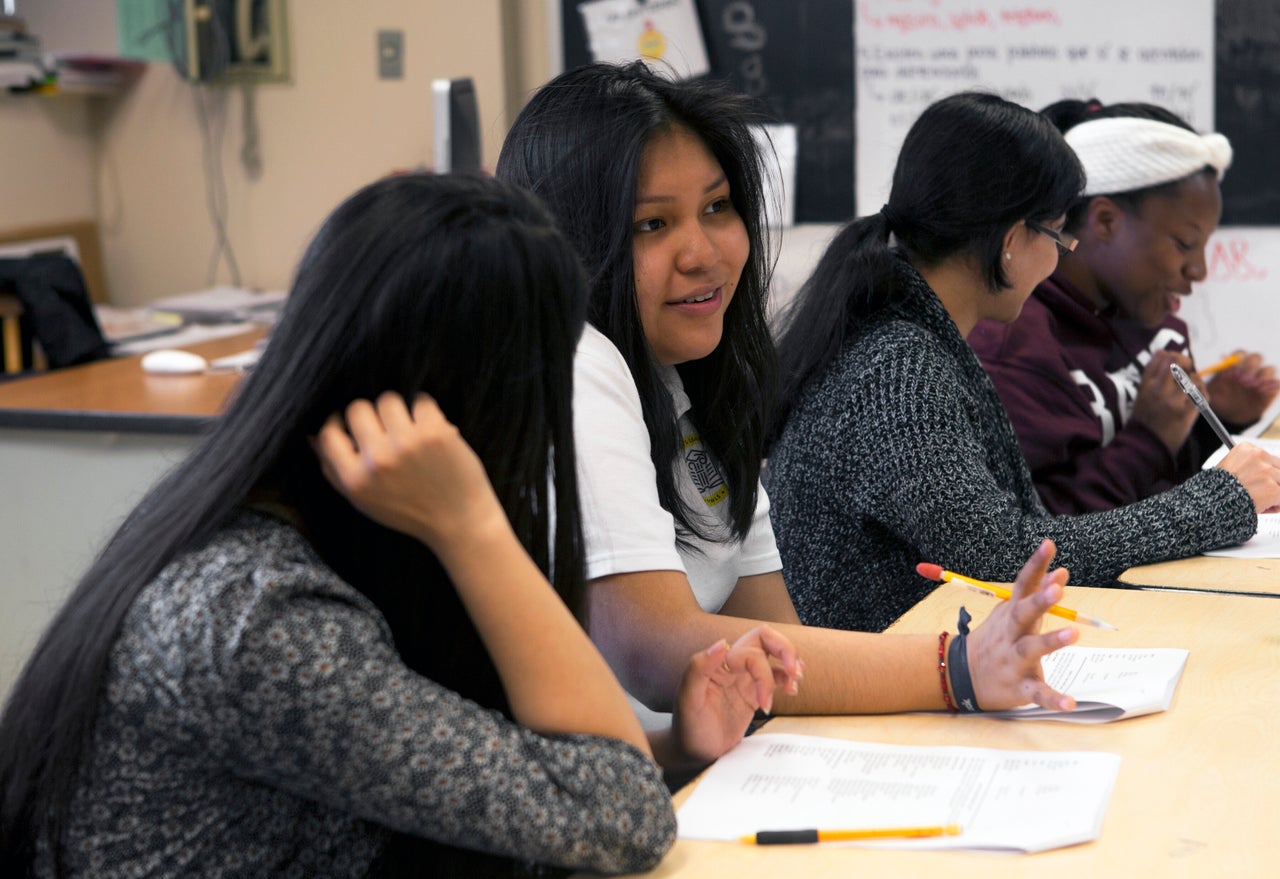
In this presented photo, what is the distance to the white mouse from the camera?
285 cm

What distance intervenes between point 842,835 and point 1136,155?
175cm

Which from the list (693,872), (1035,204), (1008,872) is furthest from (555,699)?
(1035,204)

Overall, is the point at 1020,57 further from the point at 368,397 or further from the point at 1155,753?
the point at 368,397

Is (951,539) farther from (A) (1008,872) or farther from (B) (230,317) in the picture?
(B) (230,317)

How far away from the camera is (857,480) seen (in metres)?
1.56

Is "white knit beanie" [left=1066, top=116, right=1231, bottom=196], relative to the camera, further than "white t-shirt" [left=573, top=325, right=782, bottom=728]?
Yes

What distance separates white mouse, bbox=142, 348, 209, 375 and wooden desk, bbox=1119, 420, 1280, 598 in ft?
6.61

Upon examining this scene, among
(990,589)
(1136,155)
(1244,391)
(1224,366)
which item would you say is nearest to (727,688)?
(990,589)

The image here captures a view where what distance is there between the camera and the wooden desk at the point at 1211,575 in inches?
58.6

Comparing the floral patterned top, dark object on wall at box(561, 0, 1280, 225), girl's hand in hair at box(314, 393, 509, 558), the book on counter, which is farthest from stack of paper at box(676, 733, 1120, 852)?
the book on counter

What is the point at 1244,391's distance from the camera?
8.34 ft

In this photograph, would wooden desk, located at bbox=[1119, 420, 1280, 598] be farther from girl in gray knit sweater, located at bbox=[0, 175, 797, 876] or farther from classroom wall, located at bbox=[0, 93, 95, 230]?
classroom wall, located at bbox=[0, 93, 95, 230]

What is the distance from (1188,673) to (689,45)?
2.69 meters

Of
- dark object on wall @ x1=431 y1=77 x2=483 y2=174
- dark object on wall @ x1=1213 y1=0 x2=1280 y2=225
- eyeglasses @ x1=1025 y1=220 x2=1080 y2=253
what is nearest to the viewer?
eyeglasses @ x1=1025 y1=220 x2=1080 y2=253
